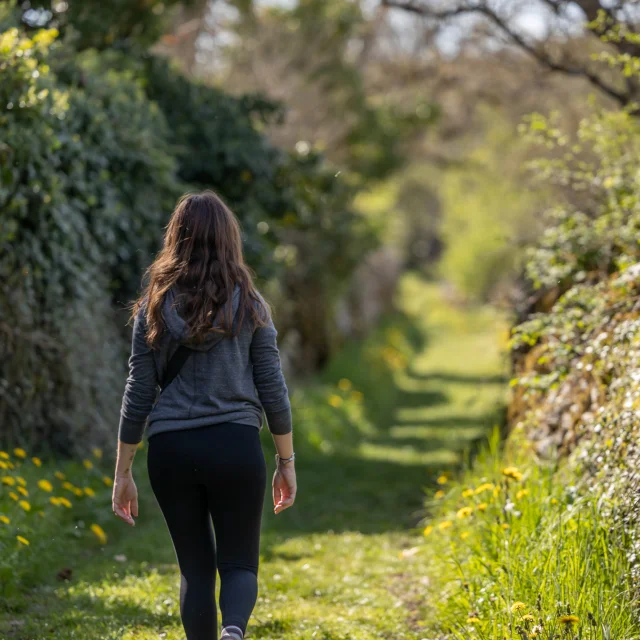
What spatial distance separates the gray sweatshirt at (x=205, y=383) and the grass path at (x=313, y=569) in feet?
4.56

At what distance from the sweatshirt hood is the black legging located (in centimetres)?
31

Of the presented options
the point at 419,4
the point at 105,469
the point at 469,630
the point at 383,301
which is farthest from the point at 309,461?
the point at 383,301

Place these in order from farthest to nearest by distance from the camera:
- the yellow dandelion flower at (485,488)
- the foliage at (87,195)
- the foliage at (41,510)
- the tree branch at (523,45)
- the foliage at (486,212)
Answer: the foliage at (486,212)
the tree branch at (523,45)
the foliage at (87,195)
the yellow dandelion flower at (485,488)
the foliage at (41,510)

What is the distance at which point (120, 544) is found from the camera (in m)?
6.22

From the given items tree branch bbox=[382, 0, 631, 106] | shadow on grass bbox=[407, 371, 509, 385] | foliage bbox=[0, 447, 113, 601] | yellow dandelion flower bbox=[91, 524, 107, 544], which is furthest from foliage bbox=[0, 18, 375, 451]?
shadow on grass bbox=[407, 371, 509, 385]

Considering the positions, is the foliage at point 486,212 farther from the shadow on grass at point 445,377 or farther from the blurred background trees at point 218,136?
the shadow on grass at point 445,377

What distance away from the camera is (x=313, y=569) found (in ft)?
19.9

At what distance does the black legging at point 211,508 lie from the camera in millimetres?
3377

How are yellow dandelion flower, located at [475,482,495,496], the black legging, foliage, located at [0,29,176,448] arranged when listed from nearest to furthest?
the black legging < yellow dandelion flower, located at [475,482,495,496] < foliage, located at [0,29,176,448]

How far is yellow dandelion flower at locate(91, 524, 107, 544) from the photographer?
19.4 ft

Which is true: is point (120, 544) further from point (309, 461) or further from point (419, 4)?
point (419, 4)

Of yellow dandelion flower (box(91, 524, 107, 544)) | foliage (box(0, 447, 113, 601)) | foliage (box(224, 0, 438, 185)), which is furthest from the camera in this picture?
foliage (box(224, 0, 438, 185))

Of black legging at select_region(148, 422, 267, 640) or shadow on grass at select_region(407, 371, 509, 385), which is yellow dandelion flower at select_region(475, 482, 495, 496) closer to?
black legging at select_region(148, 422, 267, 640)

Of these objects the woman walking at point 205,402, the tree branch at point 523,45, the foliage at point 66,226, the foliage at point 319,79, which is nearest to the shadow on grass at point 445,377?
the foliage at point 319,79
